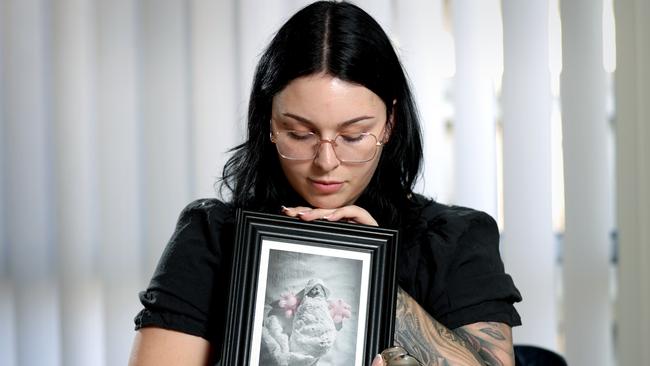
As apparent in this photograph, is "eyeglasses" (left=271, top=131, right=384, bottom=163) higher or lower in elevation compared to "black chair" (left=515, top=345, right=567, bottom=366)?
higher

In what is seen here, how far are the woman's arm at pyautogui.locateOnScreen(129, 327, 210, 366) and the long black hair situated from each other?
27 centimetres

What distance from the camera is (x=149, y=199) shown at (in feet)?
9.92

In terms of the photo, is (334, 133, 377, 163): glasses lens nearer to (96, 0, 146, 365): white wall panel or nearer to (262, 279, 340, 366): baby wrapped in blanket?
(262, 279, 340, 366): baby wrapped in blanket

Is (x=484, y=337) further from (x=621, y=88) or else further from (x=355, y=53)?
(x=621, y=88)

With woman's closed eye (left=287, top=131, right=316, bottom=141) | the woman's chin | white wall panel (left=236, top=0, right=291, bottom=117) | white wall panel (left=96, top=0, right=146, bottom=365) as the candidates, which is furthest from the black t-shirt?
white wall panel (left=96, top=0, right=146, bottom=365)

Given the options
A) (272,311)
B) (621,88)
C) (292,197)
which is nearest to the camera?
(272,311)

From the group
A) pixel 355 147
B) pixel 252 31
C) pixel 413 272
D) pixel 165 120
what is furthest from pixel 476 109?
pixel 355 147

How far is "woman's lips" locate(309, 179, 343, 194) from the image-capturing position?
137 centimetres

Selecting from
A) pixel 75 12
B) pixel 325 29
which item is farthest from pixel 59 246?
pixel 325 29

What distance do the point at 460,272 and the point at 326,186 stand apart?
10.8 inches

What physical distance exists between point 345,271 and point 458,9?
1708 millimetres

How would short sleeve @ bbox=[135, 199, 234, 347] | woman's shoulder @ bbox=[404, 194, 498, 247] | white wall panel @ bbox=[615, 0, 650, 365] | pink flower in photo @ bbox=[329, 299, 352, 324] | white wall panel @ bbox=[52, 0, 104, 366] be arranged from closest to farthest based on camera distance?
pink flower in photo @ bbox=[329, 299, 352, 324] → short sleeve @ bbox=[135, 199, 234, 347] → woman's shoulder @ bbox=[404, 194, 498, 247] → white wall panel @ bbox=[615, 0, 650, 365] → white wall panel @ bbox=[52, 0, 104, 366]

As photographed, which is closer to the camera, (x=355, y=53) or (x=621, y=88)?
(x=355, y=53)

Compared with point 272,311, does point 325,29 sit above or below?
above
